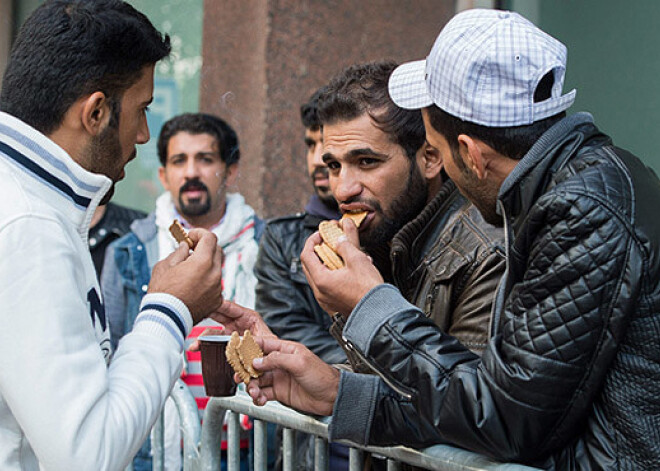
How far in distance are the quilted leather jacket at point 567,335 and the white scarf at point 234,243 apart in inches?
108

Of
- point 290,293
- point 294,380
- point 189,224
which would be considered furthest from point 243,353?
point 189,224

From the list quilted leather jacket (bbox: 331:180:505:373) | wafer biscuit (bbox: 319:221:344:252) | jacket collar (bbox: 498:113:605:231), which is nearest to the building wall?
quilted leather jacket (bbox: 331:180:505:373)

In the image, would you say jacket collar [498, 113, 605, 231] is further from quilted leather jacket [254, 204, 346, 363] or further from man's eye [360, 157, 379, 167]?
quilted leather jacket [254, 204, 346, 363]

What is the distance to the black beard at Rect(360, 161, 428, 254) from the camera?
3.16 meters

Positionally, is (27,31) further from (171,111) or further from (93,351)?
(171,111)

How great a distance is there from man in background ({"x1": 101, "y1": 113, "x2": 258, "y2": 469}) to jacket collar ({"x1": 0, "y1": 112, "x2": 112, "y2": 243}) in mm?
2202

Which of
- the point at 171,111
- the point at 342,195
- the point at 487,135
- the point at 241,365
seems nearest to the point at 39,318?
the point at 241,365

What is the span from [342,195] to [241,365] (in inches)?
41.0

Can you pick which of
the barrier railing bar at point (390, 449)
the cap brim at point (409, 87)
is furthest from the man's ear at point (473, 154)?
the barrier railing bar at point (390, 449)

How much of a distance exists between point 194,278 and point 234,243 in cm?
276

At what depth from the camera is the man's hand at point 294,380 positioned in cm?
236

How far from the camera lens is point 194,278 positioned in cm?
219

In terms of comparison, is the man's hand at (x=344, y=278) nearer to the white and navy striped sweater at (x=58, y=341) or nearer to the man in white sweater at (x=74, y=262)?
the man in white sweater at (x=74, y=262)

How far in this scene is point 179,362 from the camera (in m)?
2.09
